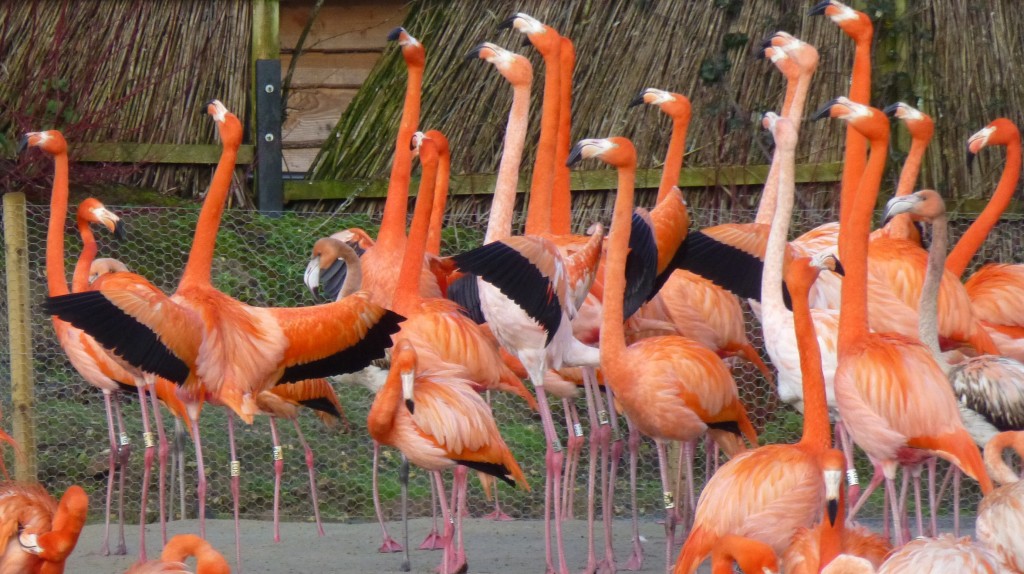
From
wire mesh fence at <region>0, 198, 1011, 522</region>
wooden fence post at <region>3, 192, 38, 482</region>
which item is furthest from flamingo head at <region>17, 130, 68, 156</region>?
wire mesh fence at <region>0, 198, 1011, 522</region>

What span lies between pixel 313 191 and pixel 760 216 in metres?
3.05

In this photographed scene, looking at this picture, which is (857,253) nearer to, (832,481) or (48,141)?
(832,481)

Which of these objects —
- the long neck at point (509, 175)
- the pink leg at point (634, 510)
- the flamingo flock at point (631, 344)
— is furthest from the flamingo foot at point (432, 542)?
the long neck at point (509, 175)

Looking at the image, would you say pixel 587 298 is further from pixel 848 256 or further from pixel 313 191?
pixel 313 191

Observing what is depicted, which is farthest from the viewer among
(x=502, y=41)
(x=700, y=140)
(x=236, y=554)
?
(x=502, y=41)

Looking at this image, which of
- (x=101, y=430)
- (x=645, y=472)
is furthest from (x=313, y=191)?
(x=645, y=472)

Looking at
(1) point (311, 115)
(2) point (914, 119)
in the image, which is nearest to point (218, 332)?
(2) point (914, 119)

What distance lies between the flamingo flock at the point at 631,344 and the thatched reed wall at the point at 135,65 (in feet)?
6.83

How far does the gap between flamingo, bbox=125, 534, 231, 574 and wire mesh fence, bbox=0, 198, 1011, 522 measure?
78.6 inches

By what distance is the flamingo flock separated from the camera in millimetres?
3867

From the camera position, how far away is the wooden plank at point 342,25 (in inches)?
345

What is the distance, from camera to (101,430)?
627 centimetres

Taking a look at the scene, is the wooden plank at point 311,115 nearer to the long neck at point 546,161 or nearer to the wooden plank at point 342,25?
the wooden plank at point 342,25

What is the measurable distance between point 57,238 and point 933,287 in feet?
10.3
